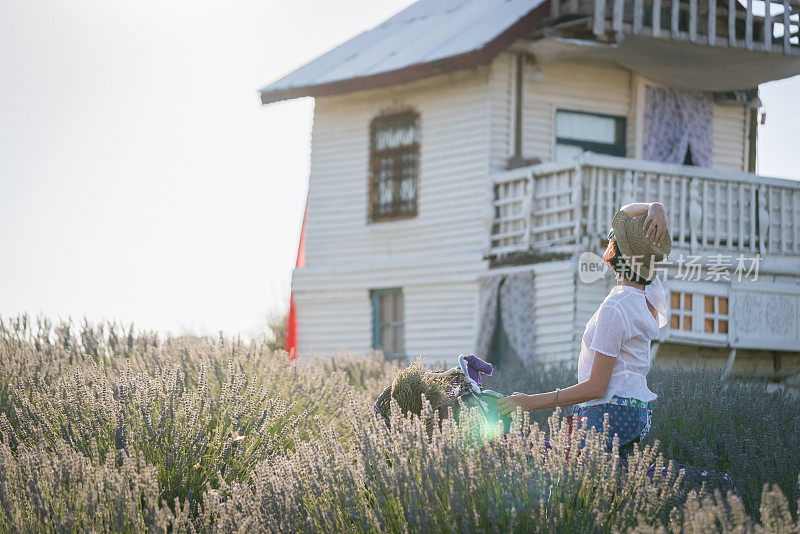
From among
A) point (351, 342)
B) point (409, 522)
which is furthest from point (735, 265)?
point (409, 522)

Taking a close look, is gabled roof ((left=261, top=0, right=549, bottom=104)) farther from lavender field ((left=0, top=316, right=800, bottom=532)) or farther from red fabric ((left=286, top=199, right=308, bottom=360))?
lavender field ((left=0, top=316, right=800, bottom=532))

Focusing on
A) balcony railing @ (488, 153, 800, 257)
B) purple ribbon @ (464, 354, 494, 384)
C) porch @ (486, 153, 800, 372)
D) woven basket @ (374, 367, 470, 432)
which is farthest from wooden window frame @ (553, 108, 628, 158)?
woven basket @ (374, 367, 470, 432)

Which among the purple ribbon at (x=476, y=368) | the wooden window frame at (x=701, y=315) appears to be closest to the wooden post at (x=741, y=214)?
the wooden window frame at (x=701, y=315)

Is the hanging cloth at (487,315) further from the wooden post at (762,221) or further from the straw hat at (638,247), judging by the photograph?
the straw hat at (638,247)

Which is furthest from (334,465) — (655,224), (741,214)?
(741,214)

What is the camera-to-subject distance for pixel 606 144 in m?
17.7

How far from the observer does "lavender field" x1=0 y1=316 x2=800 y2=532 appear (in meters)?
4.20

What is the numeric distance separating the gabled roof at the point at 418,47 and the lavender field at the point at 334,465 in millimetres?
8992

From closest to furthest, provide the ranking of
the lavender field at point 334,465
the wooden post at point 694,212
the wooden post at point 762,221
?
1. the lavender field at point 334,465
2. the wooden post at point 694,212
3. the wooden post at point 762,221

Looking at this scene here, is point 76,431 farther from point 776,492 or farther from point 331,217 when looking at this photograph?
point 331,217

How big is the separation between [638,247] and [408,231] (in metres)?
13.3

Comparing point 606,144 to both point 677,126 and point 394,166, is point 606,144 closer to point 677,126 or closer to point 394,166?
point 677,126

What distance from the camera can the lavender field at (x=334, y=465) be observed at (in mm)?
4195

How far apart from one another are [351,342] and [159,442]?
13.3 m
